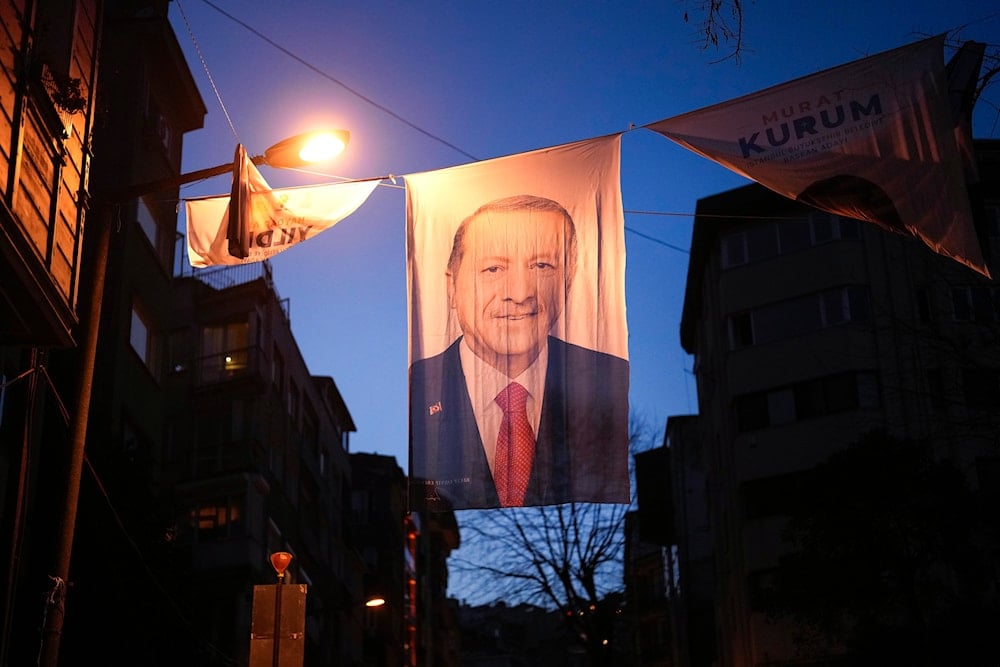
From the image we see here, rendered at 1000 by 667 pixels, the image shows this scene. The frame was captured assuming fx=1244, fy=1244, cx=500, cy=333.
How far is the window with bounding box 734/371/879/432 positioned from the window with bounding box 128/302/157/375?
75.1 feet

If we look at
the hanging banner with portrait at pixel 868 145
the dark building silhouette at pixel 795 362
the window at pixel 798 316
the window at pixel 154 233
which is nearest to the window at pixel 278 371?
the window at pixel 154 233

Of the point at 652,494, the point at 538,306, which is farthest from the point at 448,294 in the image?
the point at 652,494

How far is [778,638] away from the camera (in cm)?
4125

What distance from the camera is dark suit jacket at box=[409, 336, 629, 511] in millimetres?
11203

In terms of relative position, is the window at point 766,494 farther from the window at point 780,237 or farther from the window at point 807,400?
the window at point 780,237

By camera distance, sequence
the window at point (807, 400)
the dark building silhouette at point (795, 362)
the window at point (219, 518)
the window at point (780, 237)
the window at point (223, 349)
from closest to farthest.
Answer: the window at point (219, 518)
the dark building silhouette at point (795, 362)
the window at point (807, 400)
the window at point (223, 349)
the window at point (780, 237)

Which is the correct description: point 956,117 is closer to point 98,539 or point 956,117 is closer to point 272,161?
point 272,161

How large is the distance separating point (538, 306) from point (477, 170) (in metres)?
1.58

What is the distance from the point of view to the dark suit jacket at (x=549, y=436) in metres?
11.2

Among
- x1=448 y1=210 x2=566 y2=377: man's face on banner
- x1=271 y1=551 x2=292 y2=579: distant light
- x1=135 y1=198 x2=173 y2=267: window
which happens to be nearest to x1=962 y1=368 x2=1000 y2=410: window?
x1=448 y1=210 x2=566 y2=377: man's face on banner

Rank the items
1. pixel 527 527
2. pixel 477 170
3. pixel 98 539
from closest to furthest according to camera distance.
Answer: pixel 477 170, pixel 98 539, pixel 527 527

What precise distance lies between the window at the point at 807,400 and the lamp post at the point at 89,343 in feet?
107

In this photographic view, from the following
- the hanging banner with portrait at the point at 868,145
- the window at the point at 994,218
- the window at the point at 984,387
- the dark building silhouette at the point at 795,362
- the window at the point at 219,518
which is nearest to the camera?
the hanging banner with portrait at the point at 868,145

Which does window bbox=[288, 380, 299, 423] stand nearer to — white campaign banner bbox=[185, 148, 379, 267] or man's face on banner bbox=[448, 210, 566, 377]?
white campaign banner bbox=[185, 148, 379, 267]
